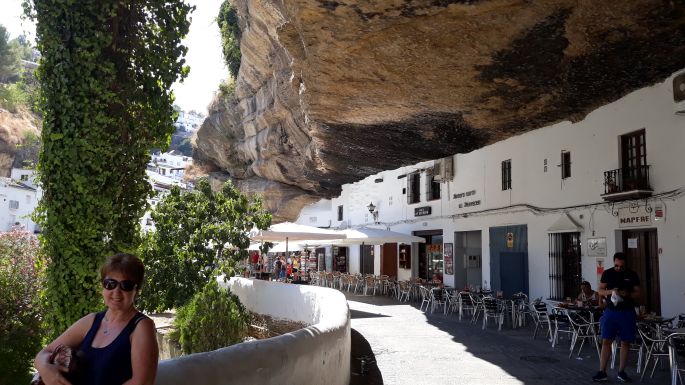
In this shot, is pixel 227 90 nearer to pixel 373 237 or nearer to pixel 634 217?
pixel 373 237

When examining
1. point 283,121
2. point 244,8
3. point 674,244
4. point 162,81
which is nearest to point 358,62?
point 162,81

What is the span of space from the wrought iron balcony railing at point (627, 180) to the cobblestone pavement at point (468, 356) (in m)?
3.12

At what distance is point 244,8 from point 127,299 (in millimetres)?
16386

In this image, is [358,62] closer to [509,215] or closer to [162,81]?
[162,81]

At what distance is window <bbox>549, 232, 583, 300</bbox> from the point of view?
12.9 m

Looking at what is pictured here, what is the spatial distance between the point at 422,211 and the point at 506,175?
5.26m

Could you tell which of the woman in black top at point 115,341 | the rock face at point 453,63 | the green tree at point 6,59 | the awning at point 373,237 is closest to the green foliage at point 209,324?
the rock face at point 453,63

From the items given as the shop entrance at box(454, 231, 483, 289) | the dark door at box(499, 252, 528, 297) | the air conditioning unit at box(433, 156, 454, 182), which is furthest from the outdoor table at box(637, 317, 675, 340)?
the air conditioning unit at box(433, 156, 454, 182)

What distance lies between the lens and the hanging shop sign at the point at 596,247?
458 inches

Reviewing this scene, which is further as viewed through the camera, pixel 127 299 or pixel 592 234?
pixel 592 234

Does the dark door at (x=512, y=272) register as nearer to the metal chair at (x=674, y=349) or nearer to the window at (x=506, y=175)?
the window at (x=506, y=175)

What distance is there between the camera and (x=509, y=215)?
15344mm

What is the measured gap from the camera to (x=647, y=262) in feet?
35.3

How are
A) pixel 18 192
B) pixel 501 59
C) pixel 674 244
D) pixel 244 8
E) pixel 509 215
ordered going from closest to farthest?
1. pixel 501 59
2. pixel 674 244
3. pixel 509 215
4. pixel 244 8
5. pixel 18 192
